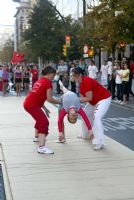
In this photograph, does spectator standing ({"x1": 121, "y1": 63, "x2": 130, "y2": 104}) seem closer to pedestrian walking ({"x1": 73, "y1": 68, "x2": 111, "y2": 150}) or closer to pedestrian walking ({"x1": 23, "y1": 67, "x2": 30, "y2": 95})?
pedestrian walking ({"x1": 23, "y1": 67, "x2": 30, "y2": 95})

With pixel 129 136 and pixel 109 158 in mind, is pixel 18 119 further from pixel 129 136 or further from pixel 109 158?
pixel 109 158

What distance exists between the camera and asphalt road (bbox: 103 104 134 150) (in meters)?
9.66

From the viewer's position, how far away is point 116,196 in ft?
18.2

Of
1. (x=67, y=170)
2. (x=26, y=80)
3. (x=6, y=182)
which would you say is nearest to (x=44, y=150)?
(x=67, y=170)

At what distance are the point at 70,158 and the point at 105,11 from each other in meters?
13.7

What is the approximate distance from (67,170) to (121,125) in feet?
17.0

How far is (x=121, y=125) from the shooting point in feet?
39.0

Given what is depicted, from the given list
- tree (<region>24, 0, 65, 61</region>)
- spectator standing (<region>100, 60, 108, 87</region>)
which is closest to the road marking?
spectator standing (<region>100, 60, 108, 87</region>)

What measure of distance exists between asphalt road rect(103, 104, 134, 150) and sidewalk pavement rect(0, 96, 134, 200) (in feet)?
1.24

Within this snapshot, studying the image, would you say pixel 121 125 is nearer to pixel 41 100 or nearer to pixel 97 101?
pixel 97 101

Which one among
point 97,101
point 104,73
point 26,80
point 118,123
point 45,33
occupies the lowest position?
point 118,123

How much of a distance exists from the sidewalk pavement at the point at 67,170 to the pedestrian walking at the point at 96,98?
0.27 m

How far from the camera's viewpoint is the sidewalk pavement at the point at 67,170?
5.74m

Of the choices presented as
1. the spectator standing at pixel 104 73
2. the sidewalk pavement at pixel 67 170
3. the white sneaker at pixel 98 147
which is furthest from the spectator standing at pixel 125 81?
the white sneaker at pixel 98 147
